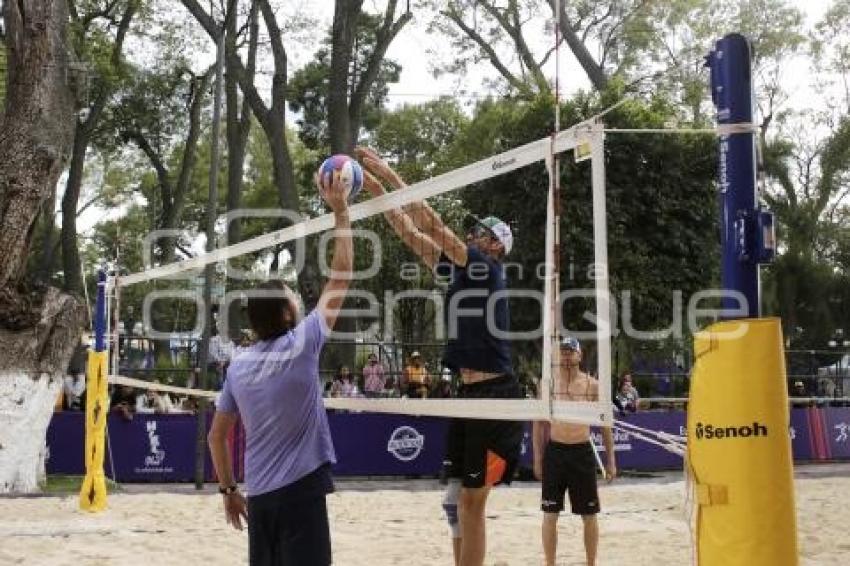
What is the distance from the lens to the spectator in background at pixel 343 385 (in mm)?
12219

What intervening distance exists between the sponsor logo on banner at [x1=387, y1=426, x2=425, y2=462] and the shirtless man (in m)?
6.57

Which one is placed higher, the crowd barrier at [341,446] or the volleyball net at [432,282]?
the volleyball net at [432,282]

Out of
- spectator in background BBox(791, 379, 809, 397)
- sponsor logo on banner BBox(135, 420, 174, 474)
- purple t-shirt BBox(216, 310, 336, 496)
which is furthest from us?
spectator in background BBox(791, 379, 809, 397)

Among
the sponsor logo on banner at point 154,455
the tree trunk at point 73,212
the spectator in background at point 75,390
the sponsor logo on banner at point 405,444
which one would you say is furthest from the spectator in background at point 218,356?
the tree trunk at point 73,212

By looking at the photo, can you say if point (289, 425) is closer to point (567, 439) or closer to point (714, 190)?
point (567, 439)

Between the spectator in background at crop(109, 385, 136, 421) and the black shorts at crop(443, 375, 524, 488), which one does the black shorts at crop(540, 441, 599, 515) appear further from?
the spectator in background at crop(109, 385, 136, 421)

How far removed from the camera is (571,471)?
614cm

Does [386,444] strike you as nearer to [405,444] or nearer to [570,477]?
[405,444]

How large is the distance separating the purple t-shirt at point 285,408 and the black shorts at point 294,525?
0.04 m

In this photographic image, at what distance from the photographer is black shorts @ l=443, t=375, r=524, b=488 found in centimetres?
445

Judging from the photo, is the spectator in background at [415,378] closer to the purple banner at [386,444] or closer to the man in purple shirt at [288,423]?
the purple banner at [386,444]

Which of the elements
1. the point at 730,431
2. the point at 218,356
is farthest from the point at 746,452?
the point at 218,356

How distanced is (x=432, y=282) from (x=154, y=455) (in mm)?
6473

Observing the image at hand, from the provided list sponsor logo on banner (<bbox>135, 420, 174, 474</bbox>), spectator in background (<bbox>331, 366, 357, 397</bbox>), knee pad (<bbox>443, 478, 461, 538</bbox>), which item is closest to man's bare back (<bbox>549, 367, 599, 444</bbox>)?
knee pad (<bbox>443, 478, 461, 538</bbox>)
